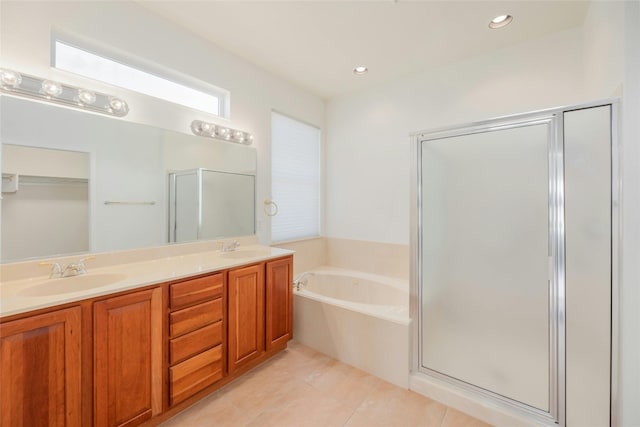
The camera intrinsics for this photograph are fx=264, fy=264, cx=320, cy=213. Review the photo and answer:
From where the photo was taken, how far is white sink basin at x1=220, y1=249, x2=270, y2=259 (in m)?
2.40

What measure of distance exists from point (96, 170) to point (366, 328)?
233 centimetres

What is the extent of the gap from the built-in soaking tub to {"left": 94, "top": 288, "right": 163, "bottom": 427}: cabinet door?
132 cm

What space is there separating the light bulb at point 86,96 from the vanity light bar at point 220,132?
0.70m

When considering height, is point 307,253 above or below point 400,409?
above

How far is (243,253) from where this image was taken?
2516 mm

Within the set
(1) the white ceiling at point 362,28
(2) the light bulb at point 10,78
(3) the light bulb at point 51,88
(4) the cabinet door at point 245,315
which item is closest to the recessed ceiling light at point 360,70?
(1) the white ceiling at point 362,28

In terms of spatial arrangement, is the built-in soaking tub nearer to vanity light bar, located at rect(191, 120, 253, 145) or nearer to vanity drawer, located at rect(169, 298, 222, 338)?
vanity drawer, located at rect(169, 298, 222, 338)

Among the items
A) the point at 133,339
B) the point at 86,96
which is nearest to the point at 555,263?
the point at 133,339

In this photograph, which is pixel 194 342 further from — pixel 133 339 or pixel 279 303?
pixel 279 303

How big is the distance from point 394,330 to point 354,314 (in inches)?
14.1

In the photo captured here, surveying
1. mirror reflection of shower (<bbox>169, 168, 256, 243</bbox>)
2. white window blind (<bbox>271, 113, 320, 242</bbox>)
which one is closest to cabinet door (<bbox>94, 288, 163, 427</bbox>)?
mirror reflection of shower (<bbox>169, 168, 256, 243</bbox>)

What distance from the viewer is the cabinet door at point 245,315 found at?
76.9 inches

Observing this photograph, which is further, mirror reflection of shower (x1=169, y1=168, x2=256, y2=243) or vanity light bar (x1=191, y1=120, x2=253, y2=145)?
vanity light bar (x1=191, y1=120, x2=253, y2=145)

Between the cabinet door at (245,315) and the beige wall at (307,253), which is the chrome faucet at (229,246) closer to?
the cabinet door at (245,315)
